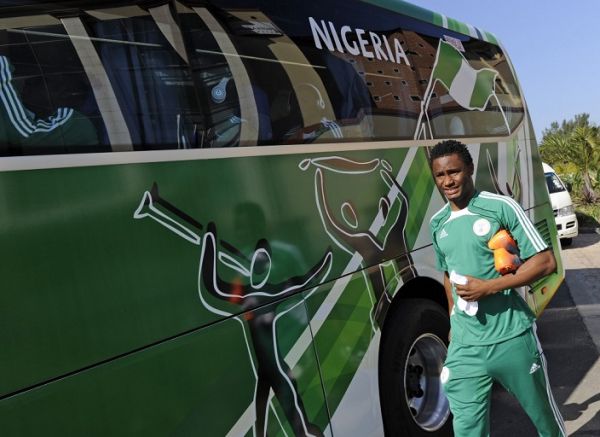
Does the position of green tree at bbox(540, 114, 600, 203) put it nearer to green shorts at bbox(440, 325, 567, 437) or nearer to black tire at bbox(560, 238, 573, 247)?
black tire at bbox(560, 238, 573, 247)

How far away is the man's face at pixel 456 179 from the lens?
305cm

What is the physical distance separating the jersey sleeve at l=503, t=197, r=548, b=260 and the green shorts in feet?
1.40

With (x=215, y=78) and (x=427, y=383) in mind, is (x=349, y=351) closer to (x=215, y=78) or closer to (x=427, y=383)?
(x=427, y=383)

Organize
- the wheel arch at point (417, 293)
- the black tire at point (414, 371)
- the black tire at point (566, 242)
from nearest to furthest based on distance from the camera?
the black tire at point (414, 371)
the wheel arch at point (417, 293)
the black tire at point (566, 242)

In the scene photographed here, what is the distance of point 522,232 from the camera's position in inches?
116

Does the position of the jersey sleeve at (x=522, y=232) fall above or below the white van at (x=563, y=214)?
above

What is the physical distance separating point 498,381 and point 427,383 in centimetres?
153

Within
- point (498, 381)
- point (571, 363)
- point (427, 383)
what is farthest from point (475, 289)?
point (571, 363)

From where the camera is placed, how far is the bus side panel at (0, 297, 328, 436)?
205cm

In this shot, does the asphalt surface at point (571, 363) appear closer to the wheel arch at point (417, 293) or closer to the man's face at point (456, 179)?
the wheel arch at point (417, 293)

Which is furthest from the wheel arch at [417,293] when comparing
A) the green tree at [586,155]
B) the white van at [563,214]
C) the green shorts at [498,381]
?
the green tree at [586,155]

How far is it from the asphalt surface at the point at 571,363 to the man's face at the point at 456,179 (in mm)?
2364

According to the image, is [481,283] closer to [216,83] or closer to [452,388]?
[452,388]

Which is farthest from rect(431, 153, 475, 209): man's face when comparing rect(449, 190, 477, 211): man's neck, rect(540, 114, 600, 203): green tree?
rect(540, 114, 600, 203): green tree
